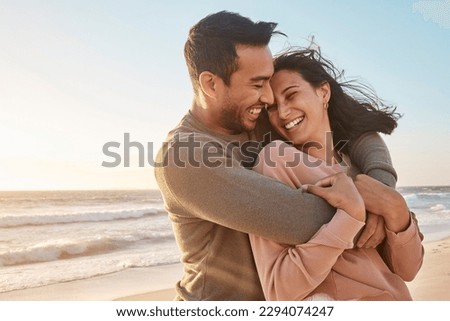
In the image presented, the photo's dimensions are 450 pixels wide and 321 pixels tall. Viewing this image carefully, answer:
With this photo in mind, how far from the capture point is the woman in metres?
1.64

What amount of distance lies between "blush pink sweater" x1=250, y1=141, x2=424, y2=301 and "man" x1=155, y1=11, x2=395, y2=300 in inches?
2.2

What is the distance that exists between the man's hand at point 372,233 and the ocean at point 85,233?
3362 mm

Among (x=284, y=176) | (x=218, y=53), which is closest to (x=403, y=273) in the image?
(x=284, y=176)

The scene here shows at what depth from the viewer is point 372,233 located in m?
1.77

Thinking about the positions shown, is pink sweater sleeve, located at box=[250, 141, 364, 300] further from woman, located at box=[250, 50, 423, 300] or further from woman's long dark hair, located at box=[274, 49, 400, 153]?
woman's long dark hair, located at box=[274, 49, 400, 153]

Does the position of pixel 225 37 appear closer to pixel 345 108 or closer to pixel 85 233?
pixel 345 108

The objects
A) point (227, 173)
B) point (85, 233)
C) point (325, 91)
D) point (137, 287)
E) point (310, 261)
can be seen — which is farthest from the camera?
point (85, 233)

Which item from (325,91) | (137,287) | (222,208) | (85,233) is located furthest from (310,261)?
(85,233)

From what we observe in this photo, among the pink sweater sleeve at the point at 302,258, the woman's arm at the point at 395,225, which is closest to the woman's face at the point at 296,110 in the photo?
the woman's arm at the point at 395,225

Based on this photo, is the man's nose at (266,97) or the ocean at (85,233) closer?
the man's nose at (266,97)

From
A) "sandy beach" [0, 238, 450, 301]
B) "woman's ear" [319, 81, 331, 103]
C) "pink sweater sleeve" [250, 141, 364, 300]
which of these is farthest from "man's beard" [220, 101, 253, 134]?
"sandy beach" [0, 238, 450, 301]

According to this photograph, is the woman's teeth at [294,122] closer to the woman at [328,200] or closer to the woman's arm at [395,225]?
the woman at [328,200]

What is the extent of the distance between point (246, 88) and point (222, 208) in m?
0.51

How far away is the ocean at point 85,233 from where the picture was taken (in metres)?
5.10
